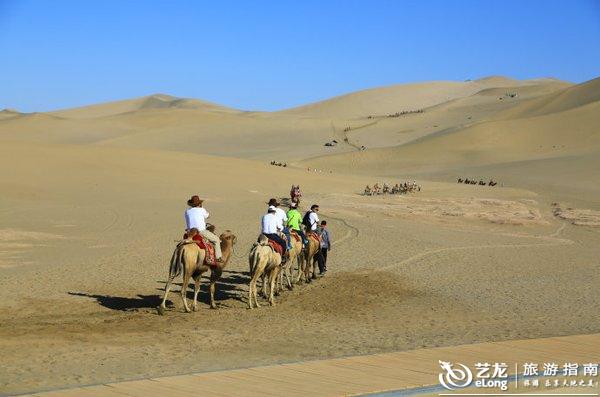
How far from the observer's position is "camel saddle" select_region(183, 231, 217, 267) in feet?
55.4

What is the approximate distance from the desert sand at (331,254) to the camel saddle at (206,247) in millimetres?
903

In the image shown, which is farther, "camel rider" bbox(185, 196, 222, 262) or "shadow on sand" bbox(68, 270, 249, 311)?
"shadow on sand" bbox(68, 270, 249, 311)

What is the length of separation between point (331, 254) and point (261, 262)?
8.53m

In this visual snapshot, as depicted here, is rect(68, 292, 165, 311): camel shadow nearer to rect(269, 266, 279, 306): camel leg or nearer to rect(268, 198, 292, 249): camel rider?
rect(269, 266, 279, 306): camel leg

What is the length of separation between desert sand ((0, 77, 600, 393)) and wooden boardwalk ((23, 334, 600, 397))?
0.94m

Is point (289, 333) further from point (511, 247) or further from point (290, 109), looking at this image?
point (290, 109)

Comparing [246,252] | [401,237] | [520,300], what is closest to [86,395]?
[520,300]

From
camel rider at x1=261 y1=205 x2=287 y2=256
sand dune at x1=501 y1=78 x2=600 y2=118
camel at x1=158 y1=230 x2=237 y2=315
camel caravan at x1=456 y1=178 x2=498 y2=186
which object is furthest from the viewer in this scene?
sand dune at x1=501 y1=78 x2=600 y2=118

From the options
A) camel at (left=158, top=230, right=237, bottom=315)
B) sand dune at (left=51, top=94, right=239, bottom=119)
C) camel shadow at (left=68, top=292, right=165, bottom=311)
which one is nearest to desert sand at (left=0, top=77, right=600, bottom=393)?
camel shadow at (left=68, top=292, right=165, bottom=311)

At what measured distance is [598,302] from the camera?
18.8 metres

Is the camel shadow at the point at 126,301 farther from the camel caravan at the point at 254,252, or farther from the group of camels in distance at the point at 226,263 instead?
the camel caravan at the point at 254,252

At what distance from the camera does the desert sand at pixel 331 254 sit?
13.8 meters

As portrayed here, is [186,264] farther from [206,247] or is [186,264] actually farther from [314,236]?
[314,236]

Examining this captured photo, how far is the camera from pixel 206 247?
17000mm
